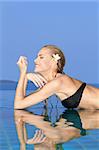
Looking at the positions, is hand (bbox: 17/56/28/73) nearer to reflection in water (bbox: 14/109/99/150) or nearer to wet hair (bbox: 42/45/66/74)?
wet hair (bbox: 42/45/66/74)

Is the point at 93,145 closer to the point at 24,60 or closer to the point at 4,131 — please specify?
the point at 4,131

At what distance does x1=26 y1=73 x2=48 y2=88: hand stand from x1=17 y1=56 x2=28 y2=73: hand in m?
0.11

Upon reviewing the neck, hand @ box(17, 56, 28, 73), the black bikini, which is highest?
hand @ box(17, 56, 28, 73)

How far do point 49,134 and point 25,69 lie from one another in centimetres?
239

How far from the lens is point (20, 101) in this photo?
5.57m

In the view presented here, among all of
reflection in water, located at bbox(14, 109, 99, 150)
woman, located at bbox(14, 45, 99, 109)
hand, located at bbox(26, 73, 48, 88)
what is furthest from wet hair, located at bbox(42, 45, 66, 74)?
reflection in water, located at bbox(14, 109, 99, 150)

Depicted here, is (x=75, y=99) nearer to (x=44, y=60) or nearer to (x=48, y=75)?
(x=48, y=75)

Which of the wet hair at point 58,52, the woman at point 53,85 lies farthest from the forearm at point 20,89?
the wet hair at point 58,52

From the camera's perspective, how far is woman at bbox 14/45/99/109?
5348 mm

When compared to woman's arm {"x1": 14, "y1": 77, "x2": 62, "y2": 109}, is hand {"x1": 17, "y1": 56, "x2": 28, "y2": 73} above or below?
above

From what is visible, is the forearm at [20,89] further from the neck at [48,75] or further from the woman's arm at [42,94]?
the neck at [48,75]

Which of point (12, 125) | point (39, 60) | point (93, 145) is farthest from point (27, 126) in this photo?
point (39, 60)

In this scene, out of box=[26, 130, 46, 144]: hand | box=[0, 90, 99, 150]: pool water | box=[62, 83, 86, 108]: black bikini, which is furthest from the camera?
box=[62, 83, 86, 108]: black bikini

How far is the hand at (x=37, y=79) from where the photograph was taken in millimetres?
5660
